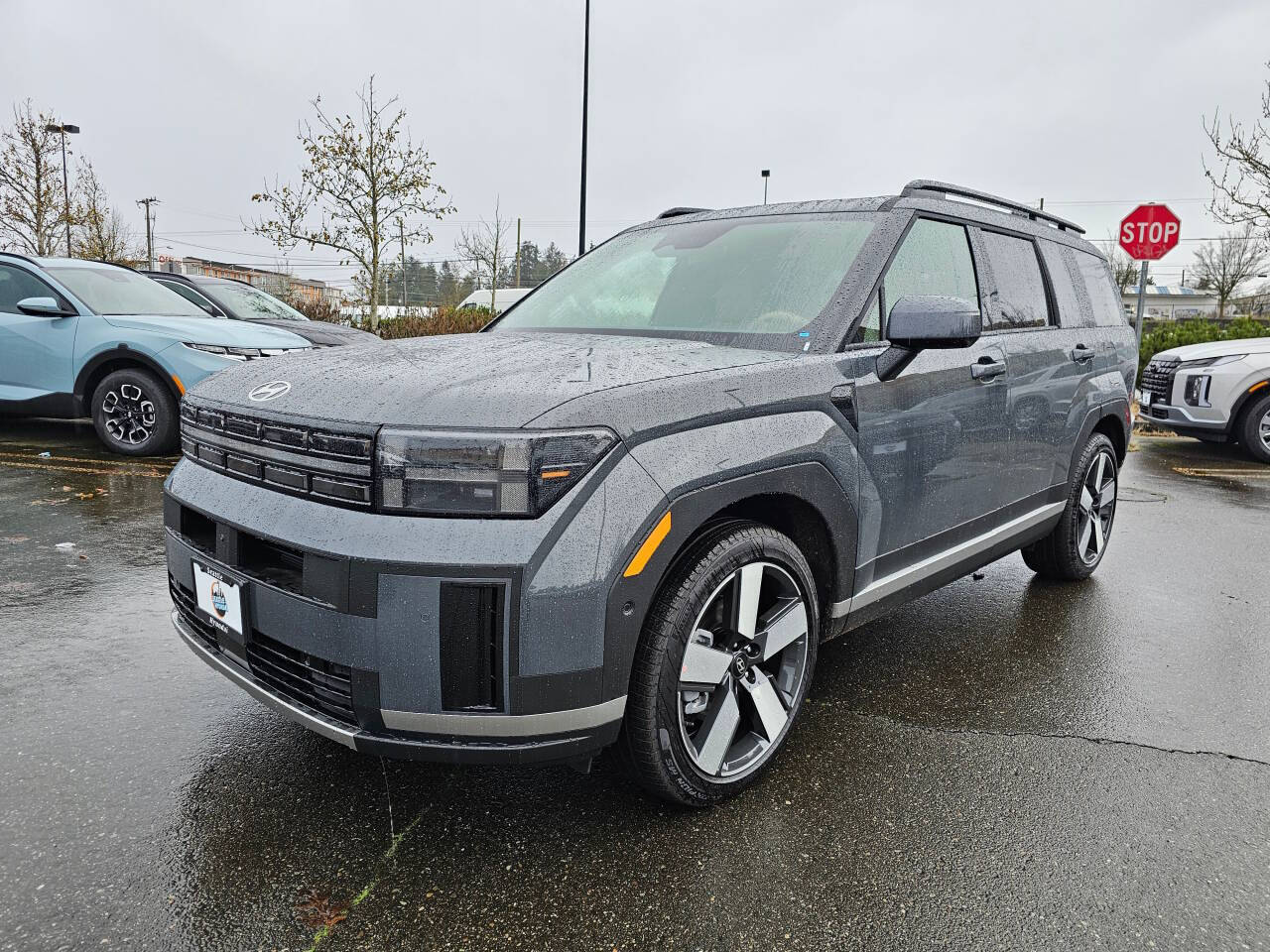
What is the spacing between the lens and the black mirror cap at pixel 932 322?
262cm

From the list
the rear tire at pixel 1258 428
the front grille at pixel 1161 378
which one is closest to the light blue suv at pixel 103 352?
the front grille at pixel 1161 378

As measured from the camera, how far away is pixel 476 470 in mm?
1921

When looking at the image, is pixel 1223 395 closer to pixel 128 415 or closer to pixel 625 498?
pixel 625 498

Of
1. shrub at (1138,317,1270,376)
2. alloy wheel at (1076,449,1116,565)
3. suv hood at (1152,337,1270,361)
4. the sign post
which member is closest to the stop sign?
the sign post

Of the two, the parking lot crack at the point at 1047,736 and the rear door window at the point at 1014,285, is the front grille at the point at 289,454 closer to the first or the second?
the parking lot crack at the point at 1047,736

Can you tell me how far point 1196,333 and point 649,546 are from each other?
16080 millimetres

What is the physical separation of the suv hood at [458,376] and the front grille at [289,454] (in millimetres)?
46

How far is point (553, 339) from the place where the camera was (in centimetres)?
299

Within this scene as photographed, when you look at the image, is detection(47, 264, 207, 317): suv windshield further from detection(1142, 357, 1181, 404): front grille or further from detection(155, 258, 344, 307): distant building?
detection(1142, 357, 1181, 404): front grille

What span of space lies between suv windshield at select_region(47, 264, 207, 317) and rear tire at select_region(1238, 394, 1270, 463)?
10849 mm

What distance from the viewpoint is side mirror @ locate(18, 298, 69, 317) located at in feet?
23.9

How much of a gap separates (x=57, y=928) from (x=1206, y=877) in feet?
8.79

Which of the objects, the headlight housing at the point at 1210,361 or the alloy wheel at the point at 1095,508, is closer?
the alloy wheel at the point at 1095,508

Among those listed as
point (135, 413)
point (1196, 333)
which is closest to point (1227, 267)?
point (1196, 333)
